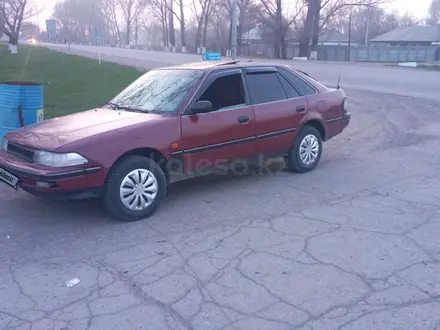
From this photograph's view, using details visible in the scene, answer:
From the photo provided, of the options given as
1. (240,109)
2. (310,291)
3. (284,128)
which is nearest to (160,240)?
(310,291)

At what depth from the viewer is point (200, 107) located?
534 cm

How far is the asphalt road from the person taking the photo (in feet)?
10.8

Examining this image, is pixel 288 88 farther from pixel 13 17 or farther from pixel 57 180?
pixel 13 17

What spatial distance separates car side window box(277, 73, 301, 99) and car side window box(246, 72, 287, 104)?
0.20 ft

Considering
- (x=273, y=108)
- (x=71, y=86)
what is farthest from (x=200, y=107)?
(x=71, y=86)

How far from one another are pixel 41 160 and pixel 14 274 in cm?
122

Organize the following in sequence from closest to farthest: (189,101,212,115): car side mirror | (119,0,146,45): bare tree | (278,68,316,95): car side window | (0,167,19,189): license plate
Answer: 1. (0,167,19,189): license plate
2. (189,101,212,115): car side mirror
3. (278,68,316,95): car side window
4. (119,0,146,45): bare tree

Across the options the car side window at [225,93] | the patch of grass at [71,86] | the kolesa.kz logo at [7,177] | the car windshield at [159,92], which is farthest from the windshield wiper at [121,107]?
the patch of grass at [71,86]

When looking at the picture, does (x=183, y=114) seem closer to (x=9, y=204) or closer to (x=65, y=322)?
(x=9, y=204)

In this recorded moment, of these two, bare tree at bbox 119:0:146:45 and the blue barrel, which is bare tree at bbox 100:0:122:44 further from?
the blue barrel

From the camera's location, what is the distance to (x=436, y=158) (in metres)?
7.78

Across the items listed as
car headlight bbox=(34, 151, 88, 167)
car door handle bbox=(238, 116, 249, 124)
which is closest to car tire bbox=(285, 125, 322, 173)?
car door handle bbox=(238, 116, 249, 124)

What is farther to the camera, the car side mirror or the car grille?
the car side mirror

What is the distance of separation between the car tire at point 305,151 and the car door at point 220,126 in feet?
2.96
